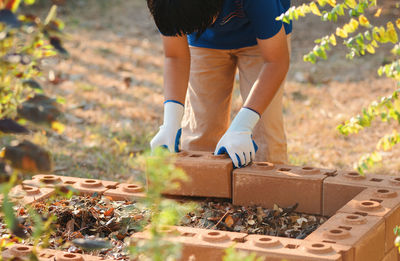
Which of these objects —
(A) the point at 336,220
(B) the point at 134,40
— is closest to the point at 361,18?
(A) the point at 336,220

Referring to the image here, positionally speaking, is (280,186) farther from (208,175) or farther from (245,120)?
(245,120)

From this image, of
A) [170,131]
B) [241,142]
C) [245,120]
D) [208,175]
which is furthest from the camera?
[170,131]

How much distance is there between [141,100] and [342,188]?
11.0 ft

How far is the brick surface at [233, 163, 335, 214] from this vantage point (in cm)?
219

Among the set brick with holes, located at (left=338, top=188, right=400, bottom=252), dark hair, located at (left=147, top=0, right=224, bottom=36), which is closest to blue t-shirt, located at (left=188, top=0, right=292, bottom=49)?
dark hair, located at (left=147, top=0, right=224, bottom=36)

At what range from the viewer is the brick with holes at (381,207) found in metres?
1.91

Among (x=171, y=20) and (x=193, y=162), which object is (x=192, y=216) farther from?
(x=171, y=20)

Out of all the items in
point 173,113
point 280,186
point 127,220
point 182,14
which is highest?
point 182,14

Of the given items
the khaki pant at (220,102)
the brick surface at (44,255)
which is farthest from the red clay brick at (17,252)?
the khaki pant at (220,102)

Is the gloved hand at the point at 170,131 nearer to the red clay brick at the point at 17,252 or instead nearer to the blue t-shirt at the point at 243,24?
the blue t-shirt at the point at 243,24

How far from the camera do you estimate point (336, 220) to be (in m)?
1.83

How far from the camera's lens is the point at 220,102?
3197 mm

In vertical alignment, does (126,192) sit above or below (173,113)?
below

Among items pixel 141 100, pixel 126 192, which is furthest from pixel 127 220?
pixel 141 100
